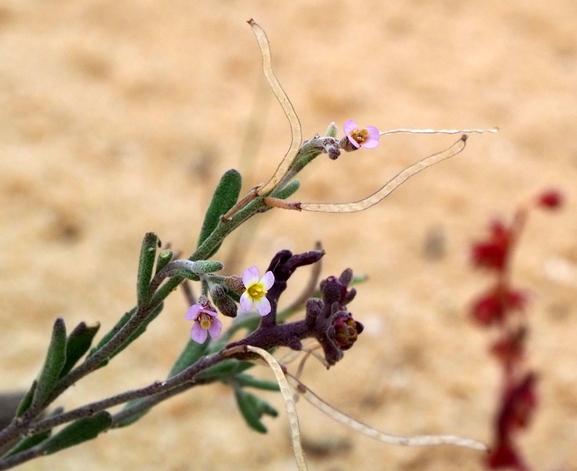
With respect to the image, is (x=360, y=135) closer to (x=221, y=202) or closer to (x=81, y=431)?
(x=221, y=202)

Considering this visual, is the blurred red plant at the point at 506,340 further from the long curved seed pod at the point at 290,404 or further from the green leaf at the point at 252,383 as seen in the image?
the long curved seed pod at the point at 290,404

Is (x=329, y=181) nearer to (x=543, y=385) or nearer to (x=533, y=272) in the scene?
(x=533, y=272)

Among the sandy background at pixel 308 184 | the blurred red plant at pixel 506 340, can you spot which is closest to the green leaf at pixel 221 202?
the blurred red plant at pixel 506 340

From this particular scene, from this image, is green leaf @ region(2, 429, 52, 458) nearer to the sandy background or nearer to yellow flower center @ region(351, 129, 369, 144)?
yellow flower center @ region(351, 129, 369, 144)

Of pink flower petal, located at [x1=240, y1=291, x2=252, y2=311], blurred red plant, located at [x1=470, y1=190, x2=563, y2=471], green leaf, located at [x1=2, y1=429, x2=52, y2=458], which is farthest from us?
blurred red plant, located at [x1=470, y1=190, x2=563, y2=471]

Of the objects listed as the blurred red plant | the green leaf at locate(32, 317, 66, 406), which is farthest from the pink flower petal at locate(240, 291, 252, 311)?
the blurred red plant

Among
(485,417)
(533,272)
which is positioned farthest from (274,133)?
(485,417)
